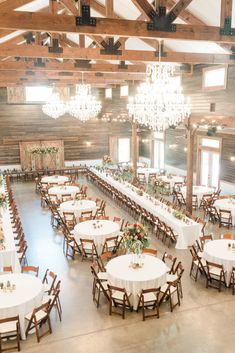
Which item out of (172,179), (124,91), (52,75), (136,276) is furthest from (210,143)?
(136,276)

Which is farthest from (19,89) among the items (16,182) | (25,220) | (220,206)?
(220,206)

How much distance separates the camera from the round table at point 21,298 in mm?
6535

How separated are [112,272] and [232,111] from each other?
9.93m

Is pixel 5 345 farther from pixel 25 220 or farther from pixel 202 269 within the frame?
pixel 25 220

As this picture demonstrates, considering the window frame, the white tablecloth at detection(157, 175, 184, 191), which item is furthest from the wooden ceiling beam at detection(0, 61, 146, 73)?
the white tablecloth at detection(157, 175, 184, 191)

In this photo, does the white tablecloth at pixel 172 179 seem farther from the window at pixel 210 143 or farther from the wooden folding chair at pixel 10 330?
the wooden folding chair at pixel 10 330

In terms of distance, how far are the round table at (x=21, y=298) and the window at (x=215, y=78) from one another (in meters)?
11.9

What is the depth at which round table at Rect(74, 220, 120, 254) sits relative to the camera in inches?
407

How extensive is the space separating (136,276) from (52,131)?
18543 millimetres

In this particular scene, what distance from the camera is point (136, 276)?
7.54 meters

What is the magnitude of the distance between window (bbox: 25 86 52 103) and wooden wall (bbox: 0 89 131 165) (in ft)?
1.68

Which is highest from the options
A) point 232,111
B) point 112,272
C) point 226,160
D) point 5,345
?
point 232,111

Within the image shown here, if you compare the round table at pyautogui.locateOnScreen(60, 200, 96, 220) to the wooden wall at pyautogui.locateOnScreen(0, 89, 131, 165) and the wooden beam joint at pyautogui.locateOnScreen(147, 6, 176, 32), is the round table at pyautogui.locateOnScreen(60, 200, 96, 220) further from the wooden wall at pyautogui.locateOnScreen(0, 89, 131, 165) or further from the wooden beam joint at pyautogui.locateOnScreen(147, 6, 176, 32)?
the wooden wall at pyautogui.locateOnScreen(0, 89, 131, 165)

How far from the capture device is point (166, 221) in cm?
1195
